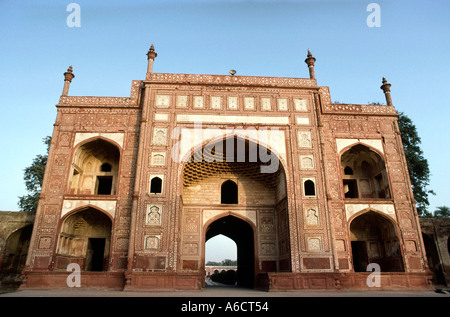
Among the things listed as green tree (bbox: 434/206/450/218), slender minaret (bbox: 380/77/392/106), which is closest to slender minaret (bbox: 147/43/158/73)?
slender minaret (bbox: 380/77/392/106)

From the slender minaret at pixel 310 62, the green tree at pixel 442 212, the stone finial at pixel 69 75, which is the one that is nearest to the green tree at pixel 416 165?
the slender minaret at pixel 310 62

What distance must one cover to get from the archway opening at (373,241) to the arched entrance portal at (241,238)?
5217mm

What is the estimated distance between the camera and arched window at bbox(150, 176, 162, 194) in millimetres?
13922

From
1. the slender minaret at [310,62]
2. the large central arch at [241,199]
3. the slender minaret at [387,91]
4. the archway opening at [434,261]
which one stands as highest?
the slender minaret at [310,62]

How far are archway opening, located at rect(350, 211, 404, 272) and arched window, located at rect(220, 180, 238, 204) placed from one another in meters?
6.25

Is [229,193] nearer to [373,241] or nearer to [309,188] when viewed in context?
[309,188]

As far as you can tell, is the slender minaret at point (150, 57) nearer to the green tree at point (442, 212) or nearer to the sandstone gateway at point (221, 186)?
the sandstone gateway at point (221, 186)

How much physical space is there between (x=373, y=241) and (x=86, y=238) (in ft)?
45.6

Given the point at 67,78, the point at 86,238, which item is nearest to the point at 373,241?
the point at 86,238

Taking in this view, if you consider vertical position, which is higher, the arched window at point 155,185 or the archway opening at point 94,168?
the archway opening at point 94,168

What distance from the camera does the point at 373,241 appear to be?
1553cm

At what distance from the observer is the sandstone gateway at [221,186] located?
12.9m

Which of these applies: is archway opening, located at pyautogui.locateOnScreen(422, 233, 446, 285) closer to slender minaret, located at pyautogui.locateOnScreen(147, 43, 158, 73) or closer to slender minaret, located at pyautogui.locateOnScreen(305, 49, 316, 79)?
slender minaret, located at pyautogui.locateOnScreen(305, 49, 316, 79)
